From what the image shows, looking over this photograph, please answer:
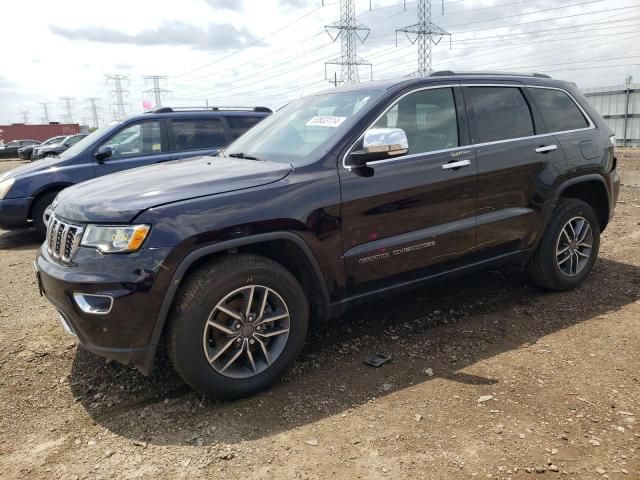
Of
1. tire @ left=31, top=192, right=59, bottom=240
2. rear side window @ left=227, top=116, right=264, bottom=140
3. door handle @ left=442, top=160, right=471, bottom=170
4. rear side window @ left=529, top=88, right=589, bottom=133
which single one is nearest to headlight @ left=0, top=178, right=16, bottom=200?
tire @ left=31, top=192, right=59, bottom=240

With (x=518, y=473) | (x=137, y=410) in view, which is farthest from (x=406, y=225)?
(x=137, y=410)

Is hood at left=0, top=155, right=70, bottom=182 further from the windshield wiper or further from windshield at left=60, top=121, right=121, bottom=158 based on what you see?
the windshield wiper

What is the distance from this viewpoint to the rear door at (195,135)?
300 inches

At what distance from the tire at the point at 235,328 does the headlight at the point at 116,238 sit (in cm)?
36

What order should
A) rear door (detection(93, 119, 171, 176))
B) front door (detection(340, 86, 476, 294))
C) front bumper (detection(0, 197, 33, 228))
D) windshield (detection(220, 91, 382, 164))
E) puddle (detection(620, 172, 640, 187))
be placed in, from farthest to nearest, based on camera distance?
puddle (detection(620, 172, 640, 187)) < rear door (detection(93, 119, 171, 176)) < front bumper (detection(0, 197, 33, 228)) < windshield (detection(220, 91, 382, 164)) < front door (detection(340, 86, 476, 294))

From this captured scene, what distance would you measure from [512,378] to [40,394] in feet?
9.69

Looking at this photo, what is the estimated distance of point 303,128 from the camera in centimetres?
380

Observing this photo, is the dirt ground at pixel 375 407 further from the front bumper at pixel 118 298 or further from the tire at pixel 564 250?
the front bumper at pixel 118 298

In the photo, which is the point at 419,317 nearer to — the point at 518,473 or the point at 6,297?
the point at 518,473

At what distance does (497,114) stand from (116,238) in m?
3.05

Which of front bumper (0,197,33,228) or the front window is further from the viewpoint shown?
the front window

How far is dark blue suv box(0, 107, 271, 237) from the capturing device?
7.16 m

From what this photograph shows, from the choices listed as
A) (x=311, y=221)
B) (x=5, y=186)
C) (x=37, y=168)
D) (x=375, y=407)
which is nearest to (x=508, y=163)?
(x=311, y=221)

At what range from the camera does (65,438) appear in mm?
2777
